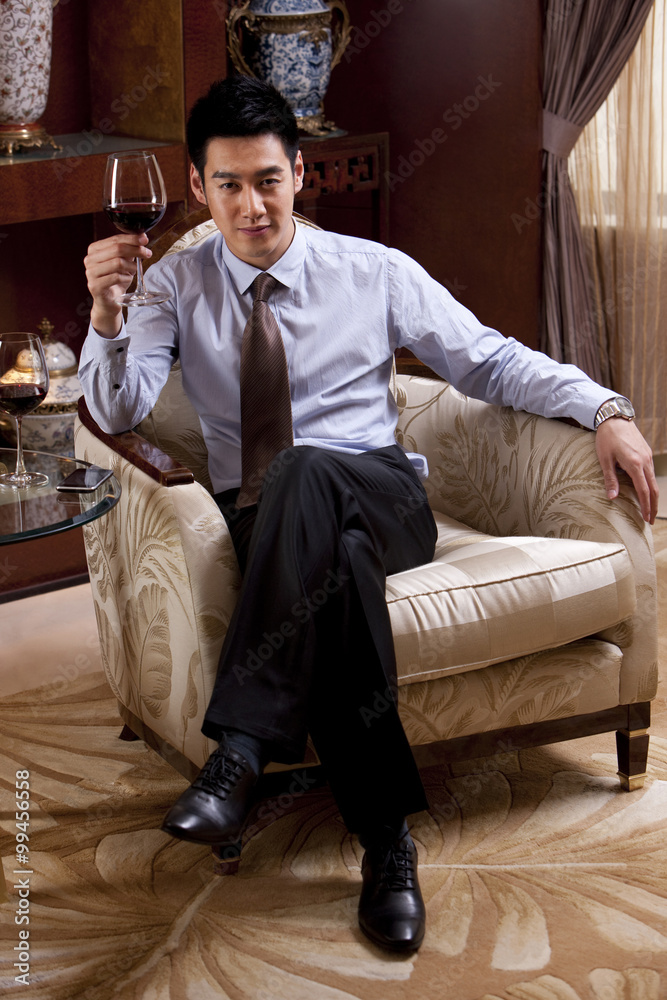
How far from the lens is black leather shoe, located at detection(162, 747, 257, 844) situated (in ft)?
5.16

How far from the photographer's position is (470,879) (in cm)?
182

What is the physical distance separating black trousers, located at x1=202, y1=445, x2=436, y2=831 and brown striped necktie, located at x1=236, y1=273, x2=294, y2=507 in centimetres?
20

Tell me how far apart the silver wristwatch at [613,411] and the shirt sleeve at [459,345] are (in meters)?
0.13

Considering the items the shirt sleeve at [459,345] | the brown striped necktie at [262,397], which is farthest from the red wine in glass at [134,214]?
the shirt sleeve at [459,345]

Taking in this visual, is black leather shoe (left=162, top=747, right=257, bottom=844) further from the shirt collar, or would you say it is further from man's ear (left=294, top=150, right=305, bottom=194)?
man's ear (left=294, top=150, right=305, bottom=194)

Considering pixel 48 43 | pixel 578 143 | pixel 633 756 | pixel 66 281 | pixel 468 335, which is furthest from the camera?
pixel 578 143

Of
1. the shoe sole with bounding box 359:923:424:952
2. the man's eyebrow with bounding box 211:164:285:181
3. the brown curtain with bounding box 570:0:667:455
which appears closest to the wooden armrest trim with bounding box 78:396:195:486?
the man's eyebrow with bounding box 211:164:285:181

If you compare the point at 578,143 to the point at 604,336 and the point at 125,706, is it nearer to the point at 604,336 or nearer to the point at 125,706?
the point at 604,336

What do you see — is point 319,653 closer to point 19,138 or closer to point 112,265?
point 112,265

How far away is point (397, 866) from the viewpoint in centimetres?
172

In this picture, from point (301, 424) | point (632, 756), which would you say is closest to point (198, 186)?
point (301, 424)

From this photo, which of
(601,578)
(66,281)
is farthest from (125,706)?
(66,281)

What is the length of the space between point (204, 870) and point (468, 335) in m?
1.08

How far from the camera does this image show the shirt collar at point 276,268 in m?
2.10
